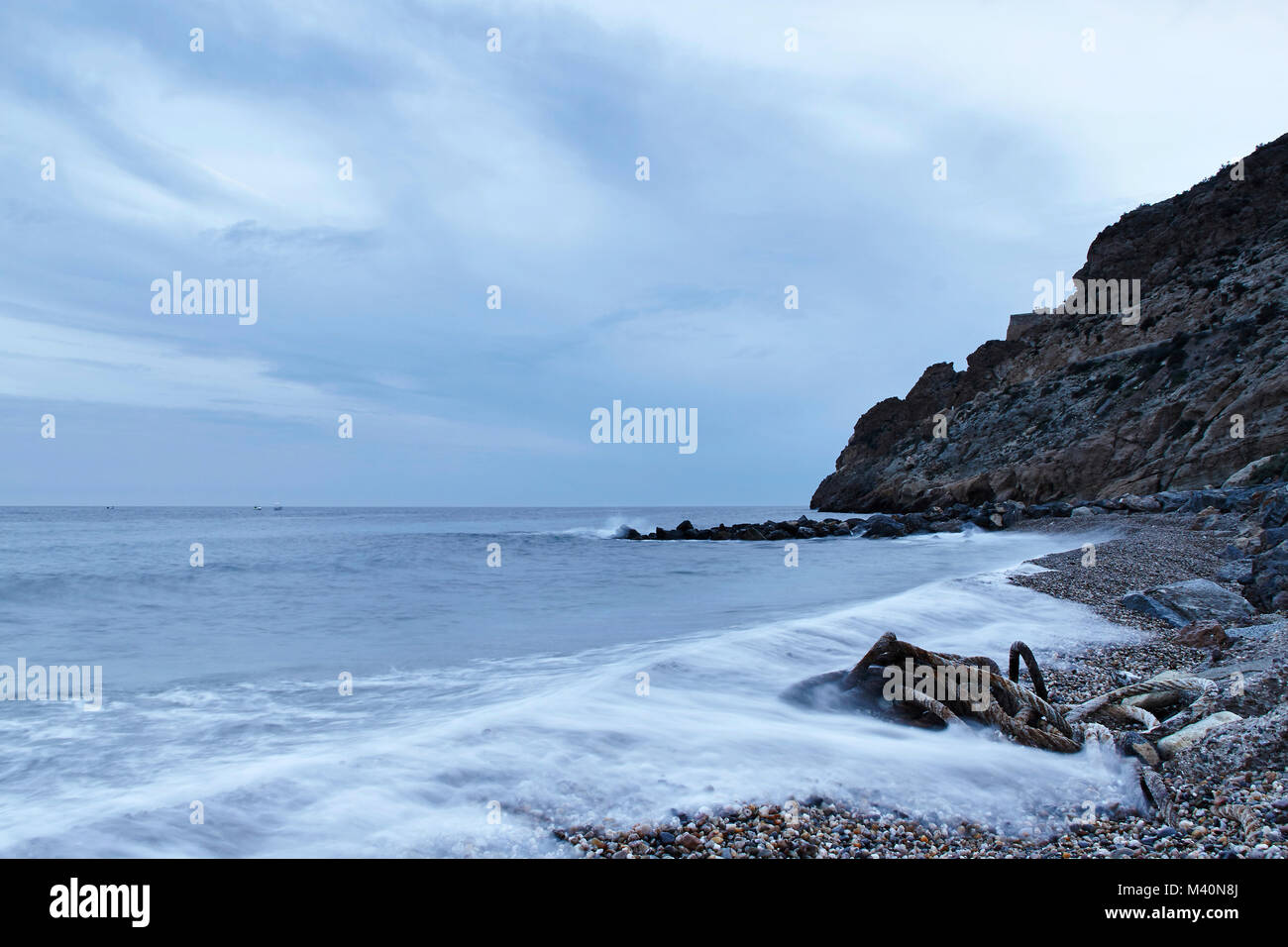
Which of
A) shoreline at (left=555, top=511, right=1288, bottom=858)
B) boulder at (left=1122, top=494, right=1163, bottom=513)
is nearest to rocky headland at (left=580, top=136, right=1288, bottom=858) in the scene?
shoreline at (left=555, top=511, right=1288, bottom=858)

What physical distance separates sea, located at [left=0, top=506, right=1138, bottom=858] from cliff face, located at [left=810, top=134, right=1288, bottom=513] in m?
30.2

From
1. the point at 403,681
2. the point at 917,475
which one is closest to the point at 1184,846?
the point at 403,681

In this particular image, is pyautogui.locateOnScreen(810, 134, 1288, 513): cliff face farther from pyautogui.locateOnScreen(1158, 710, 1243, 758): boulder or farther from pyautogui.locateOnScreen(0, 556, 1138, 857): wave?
pyautogui.locateOnScreen(0, 556, 1138, 857): wave

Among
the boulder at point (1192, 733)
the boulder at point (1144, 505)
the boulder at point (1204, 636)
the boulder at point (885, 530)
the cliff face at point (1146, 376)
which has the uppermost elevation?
the cliff face at point (1146, 376)

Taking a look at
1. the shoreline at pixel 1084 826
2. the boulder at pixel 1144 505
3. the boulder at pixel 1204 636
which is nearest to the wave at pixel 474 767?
the shoreline at pixel 1084 826

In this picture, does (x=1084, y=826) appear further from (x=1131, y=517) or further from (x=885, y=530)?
(x=885, y=530)

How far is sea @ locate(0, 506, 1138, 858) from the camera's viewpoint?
12.6 ft

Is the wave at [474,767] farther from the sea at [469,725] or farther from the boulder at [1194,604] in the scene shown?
the boulder at [1194,604]

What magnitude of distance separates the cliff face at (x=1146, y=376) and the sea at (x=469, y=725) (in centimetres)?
3022

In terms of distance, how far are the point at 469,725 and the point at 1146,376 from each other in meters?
53.2

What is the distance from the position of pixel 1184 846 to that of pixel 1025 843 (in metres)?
0.65

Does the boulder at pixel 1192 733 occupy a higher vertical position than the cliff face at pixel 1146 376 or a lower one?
lower

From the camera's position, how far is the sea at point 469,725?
12.6 ft
